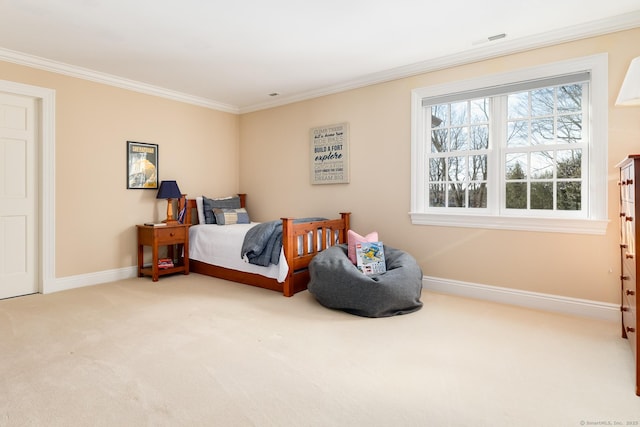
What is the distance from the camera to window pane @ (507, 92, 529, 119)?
3277 mm

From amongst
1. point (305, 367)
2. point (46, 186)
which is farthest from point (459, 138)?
point (46, 186)

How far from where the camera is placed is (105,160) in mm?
4105

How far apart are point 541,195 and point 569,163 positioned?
34 centimetres

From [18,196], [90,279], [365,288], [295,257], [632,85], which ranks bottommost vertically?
[90,279]

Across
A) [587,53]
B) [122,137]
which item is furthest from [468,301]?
[122,137]

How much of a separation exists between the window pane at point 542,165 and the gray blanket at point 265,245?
97.5 inches

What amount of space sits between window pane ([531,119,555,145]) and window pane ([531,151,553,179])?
10 cm

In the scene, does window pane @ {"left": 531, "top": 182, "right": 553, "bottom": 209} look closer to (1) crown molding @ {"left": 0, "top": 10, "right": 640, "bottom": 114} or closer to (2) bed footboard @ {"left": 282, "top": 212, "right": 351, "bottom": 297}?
(1) crown molding @ {"left": 0, "top": 10, "right": 640, "bottom": 114}

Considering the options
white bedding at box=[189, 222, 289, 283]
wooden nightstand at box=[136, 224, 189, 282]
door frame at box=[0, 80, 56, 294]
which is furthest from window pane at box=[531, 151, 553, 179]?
door frame at box=[0, 80, 56, 294]

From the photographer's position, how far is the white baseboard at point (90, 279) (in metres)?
3.74

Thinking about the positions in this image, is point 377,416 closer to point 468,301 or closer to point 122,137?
point 468,301

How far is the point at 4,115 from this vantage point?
3453mm

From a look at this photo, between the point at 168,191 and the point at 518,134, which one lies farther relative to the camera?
the point at 168,191

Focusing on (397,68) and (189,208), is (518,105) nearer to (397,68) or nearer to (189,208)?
(397,68)
